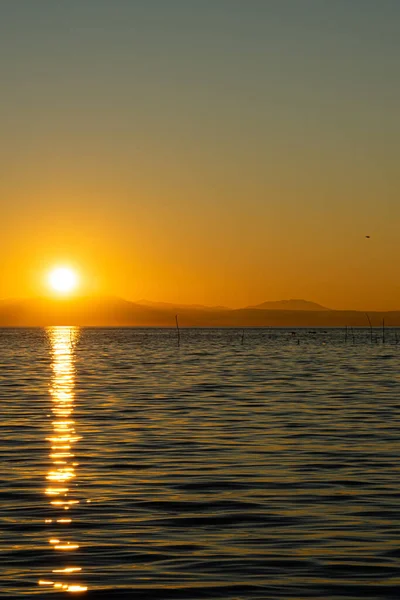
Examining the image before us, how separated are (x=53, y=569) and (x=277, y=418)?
21756 millimetres

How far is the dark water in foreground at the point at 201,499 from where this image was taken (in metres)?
14.2

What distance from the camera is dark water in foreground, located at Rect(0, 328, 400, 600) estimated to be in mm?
14180

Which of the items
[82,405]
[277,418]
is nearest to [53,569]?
[277,418]

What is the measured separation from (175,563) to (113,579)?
3.92 ft

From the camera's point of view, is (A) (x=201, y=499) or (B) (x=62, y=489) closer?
(A) (x=201, y=499)

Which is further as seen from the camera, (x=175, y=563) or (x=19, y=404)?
(x=19, y=404)

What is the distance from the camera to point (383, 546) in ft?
52.1

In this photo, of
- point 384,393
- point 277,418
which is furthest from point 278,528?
point 384,393

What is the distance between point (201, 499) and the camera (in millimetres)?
20078

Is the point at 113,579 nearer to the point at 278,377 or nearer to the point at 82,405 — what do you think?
the point at 82,405

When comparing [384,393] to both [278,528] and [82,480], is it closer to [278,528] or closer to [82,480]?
[82,480]

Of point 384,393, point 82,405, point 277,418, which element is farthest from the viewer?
point 384,393

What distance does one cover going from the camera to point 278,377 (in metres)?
62.4

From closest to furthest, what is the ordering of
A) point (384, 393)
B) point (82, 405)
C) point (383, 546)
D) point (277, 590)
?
point (277, 590), point (383, 546), point (82, 405), point (384, 393)
